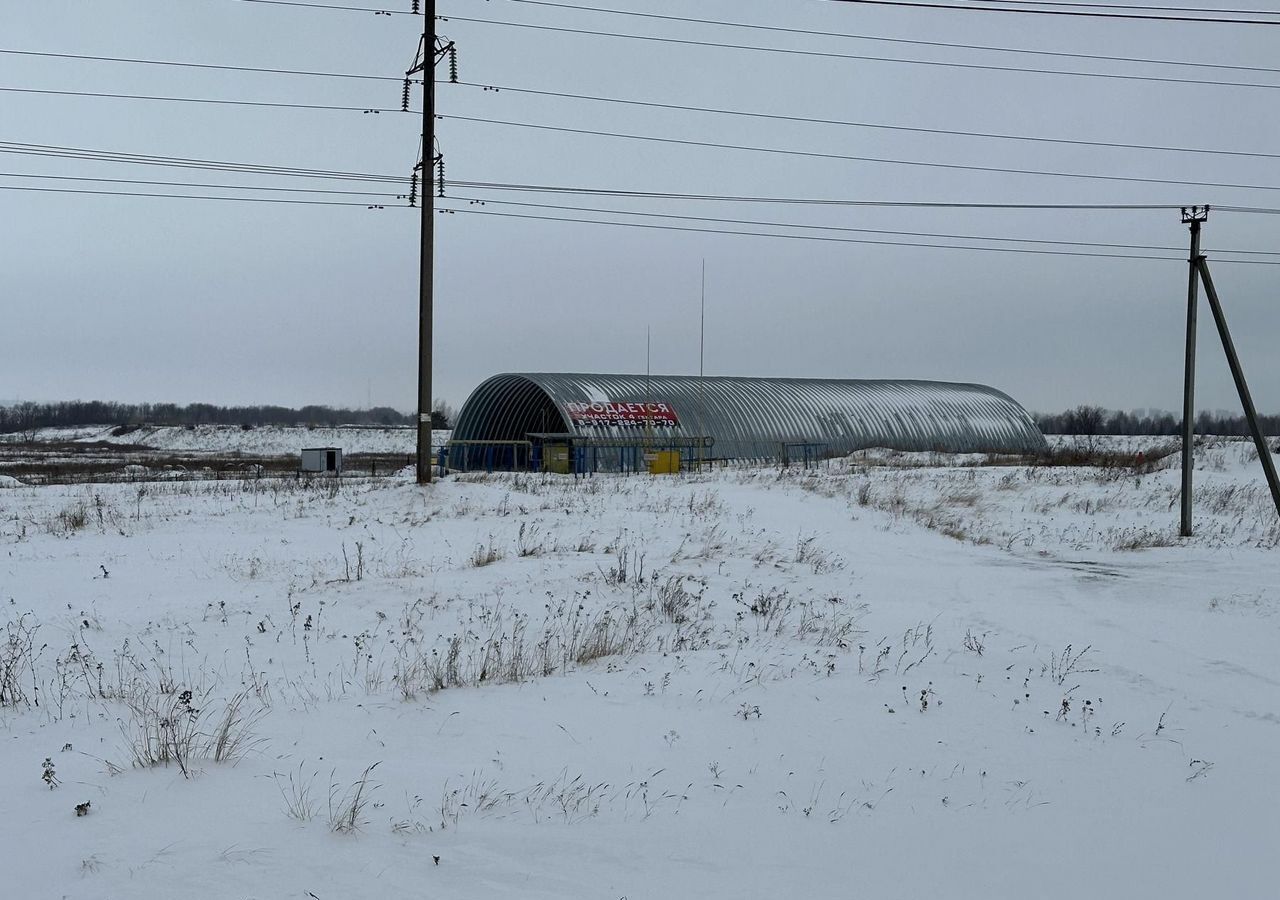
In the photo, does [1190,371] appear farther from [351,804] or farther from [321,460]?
[321,460]

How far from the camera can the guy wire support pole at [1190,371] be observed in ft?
55.7

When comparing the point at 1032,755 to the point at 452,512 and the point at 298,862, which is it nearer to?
the point at 298,862

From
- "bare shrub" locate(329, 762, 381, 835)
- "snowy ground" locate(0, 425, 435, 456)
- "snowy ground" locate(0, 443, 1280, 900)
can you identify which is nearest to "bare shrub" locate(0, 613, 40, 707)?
"snowy ground" locate(0, 443, 1280, 900)

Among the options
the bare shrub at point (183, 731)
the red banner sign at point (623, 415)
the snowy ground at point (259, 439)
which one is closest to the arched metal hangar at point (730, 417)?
the red banner sign at point (623, 415)

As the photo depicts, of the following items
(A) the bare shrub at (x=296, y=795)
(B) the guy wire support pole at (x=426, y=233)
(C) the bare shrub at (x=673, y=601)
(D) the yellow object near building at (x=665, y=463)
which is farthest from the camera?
(D) the yellow object near building at (x=665, y=463)

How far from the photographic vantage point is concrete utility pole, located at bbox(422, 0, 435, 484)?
63.2 feet

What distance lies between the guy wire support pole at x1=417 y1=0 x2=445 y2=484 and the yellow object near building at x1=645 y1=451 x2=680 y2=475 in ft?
50.5

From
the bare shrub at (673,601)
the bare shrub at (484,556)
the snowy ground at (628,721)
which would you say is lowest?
the snowy ground at (628,721)

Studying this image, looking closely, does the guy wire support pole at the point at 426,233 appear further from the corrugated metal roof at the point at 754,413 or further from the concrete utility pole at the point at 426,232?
the corrugated metal roof at the point at 754,413

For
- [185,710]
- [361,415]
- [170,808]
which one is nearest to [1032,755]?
[170,808]

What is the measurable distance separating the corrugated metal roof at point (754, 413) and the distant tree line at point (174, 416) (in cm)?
7648

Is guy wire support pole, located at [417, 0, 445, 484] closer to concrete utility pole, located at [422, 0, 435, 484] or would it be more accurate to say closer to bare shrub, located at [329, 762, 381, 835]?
concrete utility pole, located at [422, 0, 435, 484]

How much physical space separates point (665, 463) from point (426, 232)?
17301 millimetres

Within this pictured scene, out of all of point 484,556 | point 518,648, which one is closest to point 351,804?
point 518,648
